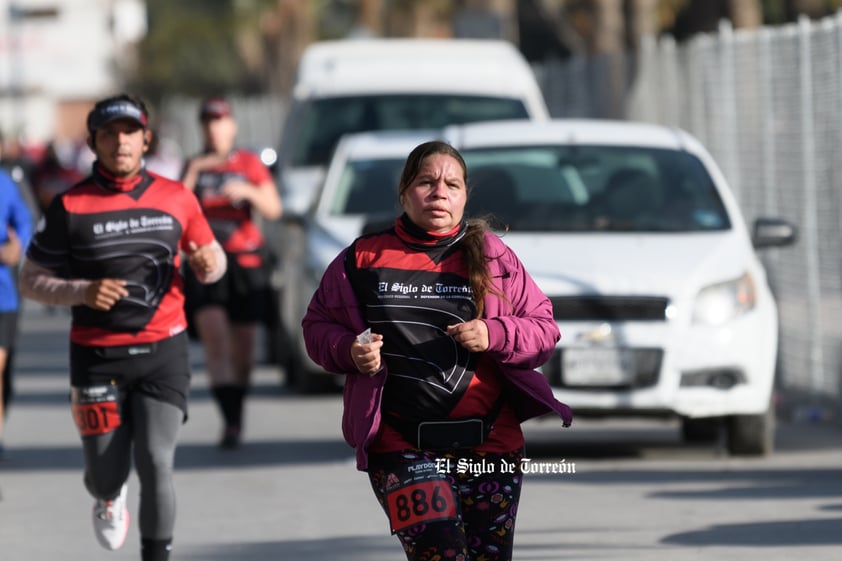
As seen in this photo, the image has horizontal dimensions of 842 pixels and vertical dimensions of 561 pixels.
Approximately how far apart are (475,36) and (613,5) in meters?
5.88

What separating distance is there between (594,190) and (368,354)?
6.18 m

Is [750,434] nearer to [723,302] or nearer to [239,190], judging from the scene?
[723,302]

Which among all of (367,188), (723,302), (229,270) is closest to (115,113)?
(723,302)

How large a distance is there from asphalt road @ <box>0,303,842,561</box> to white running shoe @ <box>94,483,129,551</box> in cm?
79

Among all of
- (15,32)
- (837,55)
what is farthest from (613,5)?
(15,32)

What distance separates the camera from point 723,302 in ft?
35.3

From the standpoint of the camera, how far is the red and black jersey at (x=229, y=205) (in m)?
12.3

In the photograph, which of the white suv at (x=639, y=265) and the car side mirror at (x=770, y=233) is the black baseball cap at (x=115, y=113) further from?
the car side mirror at (x=770, y=233)

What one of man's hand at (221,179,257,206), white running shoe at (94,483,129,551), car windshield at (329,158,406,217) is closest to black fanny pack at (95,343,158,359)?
white running shoe at (94,483,129,551)

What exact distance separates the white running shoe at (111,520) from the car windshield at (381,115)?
9.02 m

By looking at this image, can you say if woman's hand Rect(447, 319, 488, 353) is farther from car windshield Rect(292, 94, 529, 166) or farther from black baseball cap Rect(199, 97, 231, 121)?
car windshield Rect(292, 94, 529, 166)

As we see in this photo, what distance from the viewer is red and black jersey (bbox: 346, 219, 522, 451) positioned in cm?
594

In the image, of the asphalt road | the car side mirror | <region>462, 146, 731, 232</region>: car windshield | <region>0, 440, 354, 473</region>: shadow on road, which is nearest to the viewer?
the asphalt road

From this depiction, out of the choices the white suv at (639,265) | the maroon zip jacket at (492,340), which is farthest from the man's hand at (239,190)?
the maroon zip jacket at (492,340)
